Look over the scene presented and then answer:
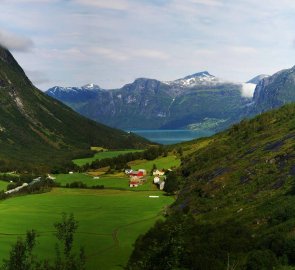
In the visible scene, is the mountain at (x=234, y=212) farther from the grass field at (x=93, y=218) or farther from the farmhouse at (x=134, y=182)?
the farmhouse at (x=134, y=182)

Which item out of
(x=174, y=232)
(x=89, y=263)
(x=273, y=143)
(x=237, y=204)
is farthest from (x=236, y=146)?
(x=174, y=232)

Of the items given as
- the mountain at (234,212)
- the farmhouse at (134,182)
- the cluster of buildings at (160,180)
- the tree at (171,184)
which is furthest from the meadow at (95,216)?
the mountain at (234,212)

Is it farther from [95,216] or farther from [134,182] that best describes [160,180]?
[95,216]

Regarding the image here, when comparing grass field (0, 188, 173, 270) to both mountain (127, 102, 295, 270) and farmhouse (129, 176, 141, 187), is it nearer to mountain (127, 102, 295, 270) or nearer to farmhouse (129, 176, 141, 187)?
mountain (127, 102, 295, 270)

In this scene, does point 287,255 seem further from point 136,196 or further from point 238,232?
point 136,196

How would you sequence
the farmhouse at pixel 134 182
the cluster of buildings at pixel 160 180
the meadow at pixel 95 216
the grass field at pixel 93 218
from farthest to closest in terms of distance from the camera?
the farmhouse at pixel 134 182 < the cluster of buildings at pixel 160 180 < the meadow at pixel 95 216 < the grass field at pixel 93 218

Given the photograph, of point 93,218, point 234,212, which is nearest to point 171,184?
point 93,218
